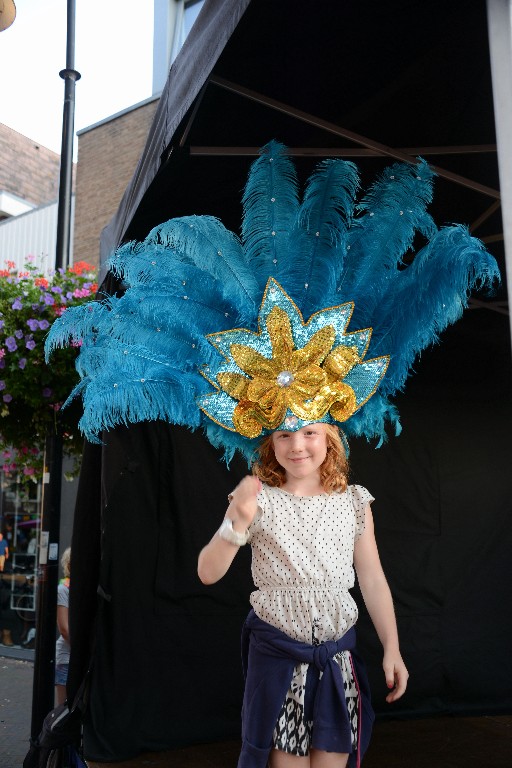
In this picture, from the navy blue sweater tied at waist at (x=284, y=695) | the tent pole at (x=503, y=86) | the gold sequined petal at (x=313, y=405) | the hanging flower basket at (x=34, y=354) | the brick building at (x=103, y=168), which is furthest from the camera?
the brick building at (x=103, y=168)

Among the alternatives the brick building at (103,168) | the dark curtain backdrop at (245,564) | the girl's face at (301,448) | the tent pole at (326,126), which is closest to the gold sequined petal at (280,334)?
the girl's face at (301,448)

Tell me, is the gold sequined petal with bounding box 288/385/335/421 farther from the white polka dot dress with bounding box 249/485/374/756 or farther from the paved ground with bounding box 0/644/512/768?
the paved ground with bounding box 0/644/512/768

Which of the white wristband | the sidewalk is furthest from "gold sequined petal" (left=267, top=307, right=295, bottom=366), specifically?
the sidewalk

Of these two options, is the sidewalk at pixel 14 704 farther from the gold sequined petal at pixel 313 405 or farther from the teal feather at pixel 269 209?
the teal feather at pixel 269 209

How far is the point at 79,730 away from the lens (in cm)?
380

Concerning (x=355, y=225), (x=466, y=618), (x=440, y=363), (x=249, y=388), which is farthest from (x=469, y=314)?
(x=249, y=388)

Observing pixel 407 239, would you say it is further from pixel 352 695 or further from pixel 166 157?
pixel 352 695

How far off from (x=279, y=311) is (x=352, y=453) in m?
2.48

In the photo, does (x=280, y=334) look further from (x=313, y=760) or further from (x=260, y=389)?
(x=313, y=760)

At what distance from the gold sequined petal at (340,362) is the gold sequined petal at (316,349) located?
0.08ft

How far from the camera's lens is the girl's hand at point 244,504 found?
2.28 meters

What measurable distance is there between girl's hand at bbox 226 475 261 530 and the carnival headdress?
9.9 inches

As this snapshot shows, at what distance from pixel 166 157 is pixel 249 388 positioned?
43.0 inches

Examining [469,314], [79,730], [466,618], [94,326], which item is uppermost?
[469,314]
